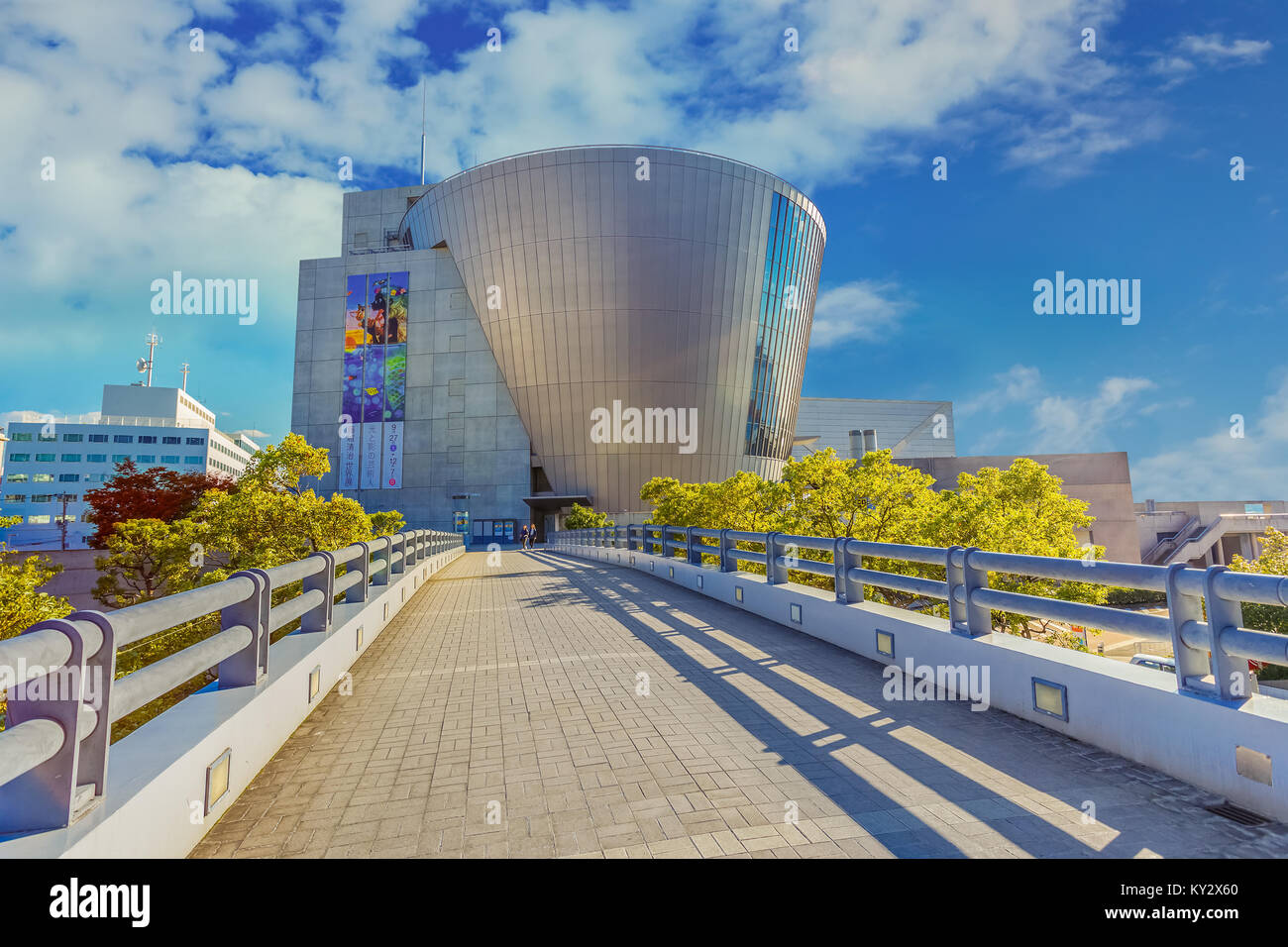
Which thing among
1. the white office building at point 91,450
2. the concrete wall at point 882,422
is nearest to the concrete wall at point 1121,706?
the concrete wall at point 882,422

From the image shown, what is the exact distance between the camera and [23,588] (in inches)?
384

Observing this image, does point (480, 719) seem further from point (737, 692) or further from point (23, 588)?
point (23, 588)

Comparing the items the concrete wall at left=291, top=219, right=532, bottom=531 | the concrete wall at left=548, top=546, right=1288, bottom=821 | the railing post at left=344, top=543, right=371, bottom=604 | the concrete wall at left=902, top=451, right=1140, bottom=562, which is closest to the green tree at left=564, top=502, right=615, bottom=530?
the concrete wall at left=291, top=219, right=532, bottom=531

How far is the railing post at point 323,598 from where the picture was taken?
6.32 meters

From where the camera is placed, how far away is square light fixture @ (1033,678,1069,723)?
459cm

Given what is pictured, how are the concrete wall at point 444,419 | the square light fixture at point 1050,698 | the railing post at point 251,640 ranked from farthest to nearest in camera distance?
the concrete wall at point 444,419 → the square light fixture at point 1050,698 → the railing post at point 251,640

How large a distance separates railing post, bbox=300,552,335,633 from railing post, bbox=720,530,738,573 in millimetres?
7250

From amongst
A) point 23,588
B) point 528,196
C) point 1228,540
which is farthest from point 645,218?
point 1228,540

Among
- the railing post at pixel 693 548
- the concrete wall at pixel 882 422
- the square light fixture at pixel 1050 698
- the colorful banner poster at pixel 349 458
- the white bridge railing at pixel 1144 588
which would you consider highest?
the concrete wall at pixel 882 422

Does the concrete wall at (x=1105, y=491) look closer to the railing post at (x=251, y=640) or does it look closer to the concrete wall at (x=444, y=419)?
the concrete wall at (x=444, y=419)

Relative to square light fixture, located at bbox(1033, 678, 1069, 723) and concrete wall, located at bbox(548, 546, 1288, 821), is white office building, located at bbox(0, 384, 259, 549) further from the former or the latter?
square light fixture, located at bbox(1033, 678, 1069, 723)

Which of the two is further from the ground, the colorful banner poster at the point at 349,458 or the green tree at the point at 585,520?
the colorful banner poster at the point at 349,458

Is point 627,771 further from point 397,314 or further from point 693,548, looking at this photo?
point 397,314

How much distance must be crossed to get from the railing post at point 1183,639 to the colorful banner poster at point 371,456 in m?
59.0
